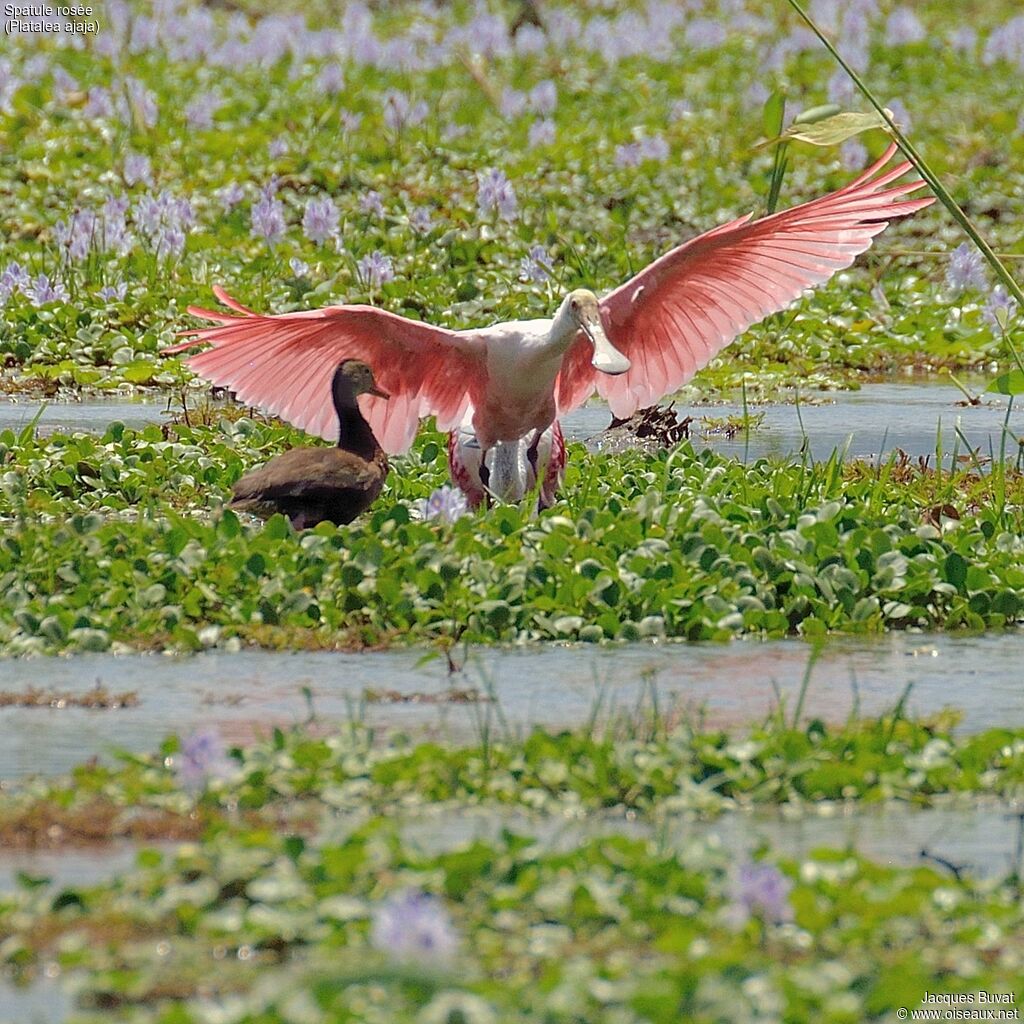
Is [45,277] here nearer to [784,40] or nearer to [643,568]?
[643,568]

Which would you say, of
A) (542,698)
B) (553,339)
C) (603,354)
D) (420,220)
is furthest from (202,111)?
(542,698)

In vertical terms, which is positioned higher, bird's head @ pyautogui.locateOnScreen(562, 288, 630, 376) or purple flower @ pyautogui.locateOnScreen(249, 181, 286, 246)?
purple flower @ pyautogui.locateOnScreen(249, 181, 286, 246)

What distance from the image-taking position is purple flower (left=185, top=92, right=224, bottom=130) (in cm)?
1556

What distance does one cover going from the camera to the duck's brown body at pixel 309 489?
6801mm

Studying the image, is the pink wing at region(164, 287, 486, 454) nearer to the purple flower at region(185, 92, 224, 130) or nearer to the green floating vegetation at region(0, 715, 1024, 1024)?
the green floating vegetation at region(0, 715, 1024, 1024)

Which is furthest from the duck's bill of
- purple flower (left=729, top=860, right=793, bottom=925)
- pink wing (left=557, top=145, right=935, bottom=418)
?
purple flower (left=729, top=860, right=793, bottom=925)

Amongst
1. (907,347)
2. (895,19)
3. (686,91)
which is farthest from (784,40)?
Answer: (907,347)

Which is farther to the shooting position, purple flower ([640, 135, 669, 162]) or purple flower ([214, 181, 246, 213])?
purple flower ([640, 135, 669, 162])

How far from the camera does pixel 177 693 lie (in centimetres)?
523

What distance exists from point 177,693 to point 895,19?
17588 mm

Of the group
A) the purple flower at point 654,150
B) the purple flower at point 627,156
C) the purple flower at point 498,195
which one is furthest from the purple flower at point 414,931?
the purple flower at point 654,150

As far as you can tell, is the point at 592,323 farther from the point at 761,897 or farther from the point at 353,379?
the point at 761,897

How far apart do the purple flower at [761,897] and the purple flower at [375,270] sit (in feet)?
25.4

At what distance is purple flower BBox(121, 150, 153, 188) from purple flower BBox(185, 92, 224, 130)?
5.09 ft
